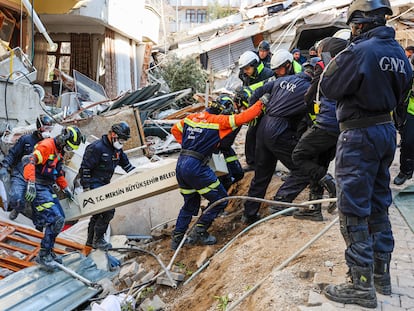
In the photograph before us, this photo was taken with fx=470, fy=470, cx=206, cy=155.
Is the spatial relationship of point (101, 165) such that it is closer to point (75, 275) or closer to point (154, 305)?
point (75, 275)

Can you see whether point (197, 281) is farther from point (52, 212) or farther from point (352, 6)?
point (352, 6)

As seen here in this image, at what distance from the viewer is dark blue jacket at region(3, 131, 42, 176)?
6945 mm

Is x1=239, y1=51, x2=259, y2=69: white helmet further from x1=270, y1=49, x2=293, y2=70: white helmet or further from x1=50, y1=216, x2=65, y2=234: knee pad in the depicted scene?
x1=50, y1=216, x2=65, y2=234: knee pad

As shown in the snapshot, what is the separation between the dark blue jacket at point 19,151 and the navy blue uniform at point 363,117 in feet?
17.1

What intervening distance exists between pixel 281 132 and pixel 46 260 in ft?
A: 10.3

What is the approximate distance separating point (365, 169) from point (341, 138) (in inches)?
10.4

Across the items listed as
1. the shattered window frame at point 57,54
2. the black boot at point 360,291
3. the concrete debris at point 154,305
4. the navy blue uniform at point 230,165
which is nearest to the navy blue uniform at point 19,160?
the navy blue uniform at point 230,165

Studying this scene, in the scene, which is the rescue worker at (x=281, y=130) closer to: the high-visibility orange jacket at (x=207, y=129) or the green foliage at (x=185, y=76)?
the high-visibility orange jacket at (x=207, y=129)

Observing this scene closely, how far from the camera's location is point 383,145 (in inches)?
115

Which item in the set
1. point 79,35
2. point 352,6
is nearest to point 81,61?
point 79,35

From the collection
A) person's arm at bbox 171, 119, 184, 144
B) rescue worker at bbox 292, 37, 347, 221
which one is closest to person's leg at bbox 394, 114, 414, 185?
rescue worker at bbox 292, 37, 347, 221

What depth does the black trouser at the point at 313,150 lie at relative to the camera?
4691 mm

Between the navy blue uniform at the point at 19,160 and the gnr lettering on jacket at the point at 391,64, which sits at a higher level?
the gnr lettering on jacket at the point at 391,64

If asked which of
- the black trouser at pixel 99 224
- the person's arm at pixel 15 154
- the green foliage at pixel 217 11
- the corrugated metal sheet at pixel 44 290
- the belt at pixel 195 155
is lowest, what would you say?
the corrugated metal sheet at pixel 44 290
